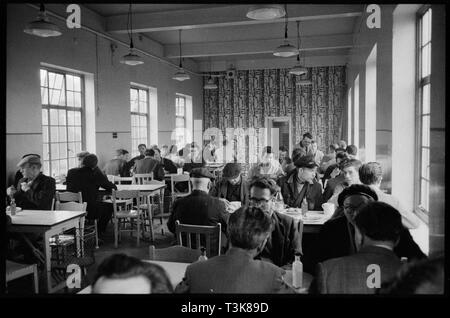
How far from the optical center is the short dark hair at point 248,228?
2.12 meters

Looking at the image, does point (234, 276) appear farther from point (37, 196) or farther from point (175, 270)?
point (37, 196)

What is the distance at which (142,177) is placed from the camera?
725cm

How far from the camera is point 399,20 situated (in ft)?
13.4

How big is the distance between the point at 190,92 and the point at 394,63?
30.0ft

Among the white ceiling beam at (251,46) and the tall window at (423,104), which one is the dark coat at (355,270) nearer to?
the tall window at (423,104)

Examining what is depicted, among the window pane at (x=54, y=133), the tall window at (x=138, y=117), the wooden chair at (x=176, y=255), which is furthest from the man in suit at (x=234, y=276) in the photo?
the tall window at (x=138, y=117)

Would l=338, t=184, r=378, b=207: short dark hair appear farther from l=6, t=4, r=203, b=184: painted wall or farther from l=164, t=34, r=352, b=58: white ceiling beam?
l=164, t=34, r=352, b=58: white ceiling beam

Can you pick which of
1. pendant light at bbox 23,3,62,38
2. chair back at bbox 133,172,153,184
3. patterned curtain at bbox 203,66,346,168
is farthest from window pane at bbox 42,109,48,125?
patterned curtain at bbox 203,66,346,168

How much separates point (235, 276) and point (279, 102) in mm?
11302

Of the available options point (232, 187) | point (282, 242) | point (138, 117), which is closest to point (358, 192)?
point (282, 242)

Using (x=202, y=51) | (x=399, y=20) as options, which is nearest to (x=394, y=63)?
(x=399, y=20)

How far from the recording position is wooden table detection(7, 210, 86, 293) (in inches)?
147

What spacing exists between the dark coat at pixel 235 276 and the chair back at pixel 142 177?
202 inches
